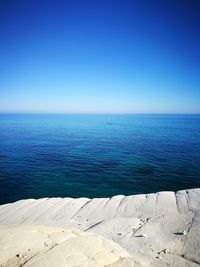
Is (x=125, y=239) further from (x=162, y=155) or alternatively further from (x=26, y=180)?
(x=162, y=155)

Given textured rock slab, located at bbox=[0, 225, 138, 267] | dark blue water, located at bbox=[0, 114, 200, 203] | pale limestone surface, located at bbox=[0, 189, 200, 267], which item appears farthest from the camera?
dark blue water, located at bbox=[0, 114, 200, 203]

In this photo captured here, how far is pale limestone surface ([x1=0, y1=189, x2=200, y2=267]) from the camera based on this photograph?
728cm

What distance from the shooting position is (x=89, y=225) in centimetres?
1029

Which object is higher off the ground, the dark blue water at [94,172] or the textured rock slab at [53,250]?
the textured rock slab at [53,250]

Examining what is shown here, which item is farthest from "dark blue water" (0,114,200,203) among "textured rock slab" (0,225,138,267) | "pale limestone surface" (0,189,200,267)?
"textured rock slab" (0,225,138,267)

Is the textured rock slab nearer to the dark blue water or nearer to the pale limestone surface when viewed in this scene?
the pale limestone surface

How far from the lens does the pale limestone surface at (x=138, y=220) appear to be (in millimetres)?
7277

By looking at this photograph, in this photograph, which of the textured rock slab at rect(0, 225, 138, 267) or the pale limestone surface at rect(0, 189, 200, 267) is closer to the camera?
the textured rock slab at rect(0, 225, 138, 267)

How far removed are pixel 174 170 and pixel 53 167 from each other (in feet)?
61.4

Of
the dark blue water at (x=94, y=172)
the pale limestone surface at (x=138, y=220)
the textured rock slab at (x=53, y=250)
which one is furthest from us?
the dark blue water at (x=94, y=172)

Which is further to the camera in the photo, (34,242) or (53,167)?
(53,167)

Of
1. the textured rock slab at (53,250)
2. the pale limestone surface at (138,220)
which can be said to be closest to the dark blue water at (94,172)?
the pale limestone surface at (138,220)

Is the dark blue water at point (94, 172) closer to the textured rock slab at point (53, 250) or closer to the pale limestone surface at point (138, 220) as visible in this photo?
the pale limestone surface at point (138, 220)

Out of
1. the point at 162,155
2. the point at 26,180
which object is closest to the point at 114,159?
the point at 162,155
